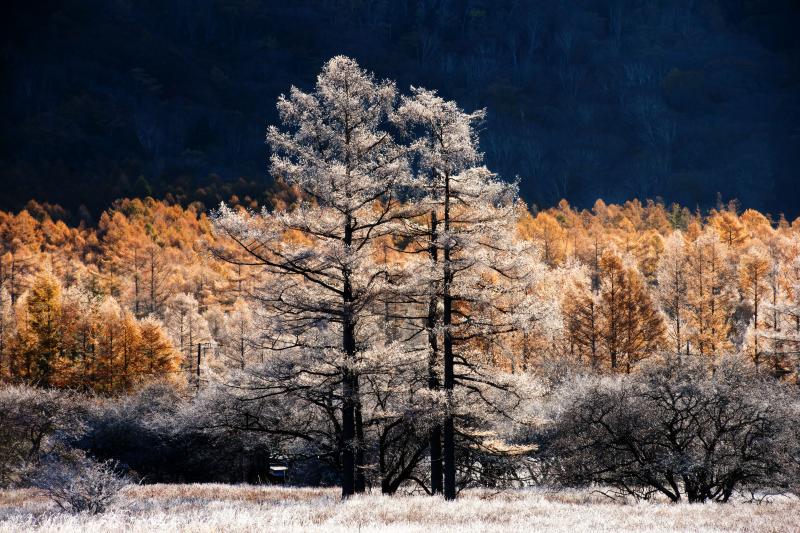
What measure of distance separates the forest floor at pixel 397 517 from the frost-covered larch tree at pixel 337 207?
296 cm

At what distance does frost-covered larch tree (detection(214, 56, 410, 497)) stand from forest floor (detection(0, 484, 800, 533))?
9.72 feet

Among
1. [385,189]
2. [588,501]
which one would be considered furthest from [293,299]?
[588,501]

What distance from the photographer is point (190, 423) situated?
24.2 metres

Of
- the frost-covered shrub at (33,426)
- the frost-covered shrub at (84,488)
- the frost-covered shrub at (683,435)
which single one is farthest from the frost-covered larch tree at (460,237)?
the frost-covered shrub at (33,426)

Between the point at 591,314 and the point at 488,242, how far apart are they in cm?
2307

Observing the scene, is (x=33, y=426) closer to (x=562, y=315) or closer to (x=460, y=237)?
(x=460, y=237)

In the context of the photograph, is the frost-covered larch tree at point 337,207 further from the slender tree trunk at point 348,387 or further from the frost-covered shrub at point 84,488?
the frost-covered shrub at point 84,488

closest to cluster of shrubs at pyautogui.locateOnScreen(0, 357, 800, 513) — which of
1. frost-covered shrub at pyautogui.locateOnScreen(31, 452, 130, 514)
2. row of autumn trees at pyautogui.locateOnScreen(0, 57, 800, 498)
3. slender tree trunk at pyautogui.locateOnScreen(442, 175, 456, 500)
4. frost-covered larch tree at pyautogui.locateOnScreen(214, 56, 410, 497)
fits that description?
frost-covered shrub at pyautogui.locateOnScreen(31, 452, 130, 514)

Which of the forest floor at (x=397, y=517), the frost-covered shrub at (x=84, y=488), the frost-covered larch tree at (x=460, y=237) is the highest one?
the frost-covered larch tree at (x=460, y=237)

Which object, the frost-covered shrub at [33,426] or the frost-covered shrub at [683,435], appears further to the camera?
the frost-covered shrub at [33,426]

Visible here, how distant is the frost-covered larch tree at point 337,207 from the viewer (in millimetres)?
15391

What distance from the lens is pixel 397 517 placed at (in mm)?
12227

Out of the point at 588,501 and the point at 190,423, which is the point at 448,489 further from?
the point at 190,423

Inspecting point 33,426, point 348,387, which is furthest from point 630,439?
point 33,426
